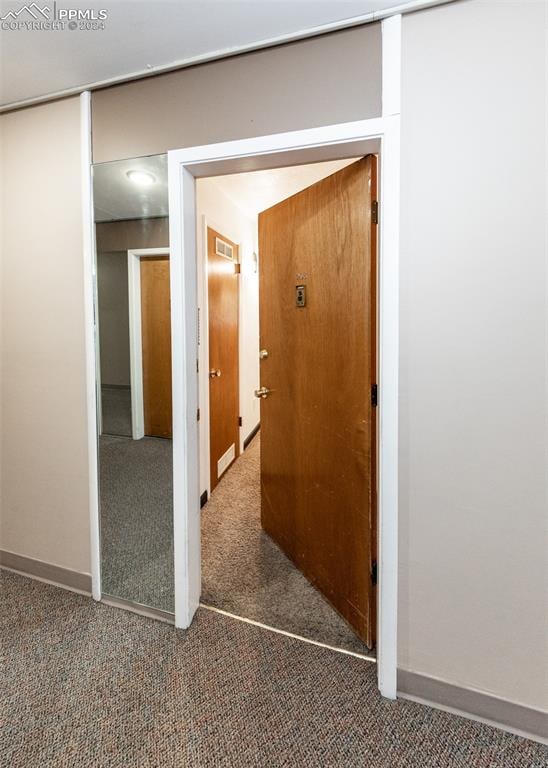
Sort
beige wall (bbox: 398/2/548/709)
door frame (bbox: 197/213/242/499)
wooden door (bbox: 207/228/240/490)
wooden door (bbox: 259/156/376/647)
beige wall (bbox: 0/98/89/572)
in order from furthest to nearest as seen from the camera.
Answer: wooden door (bbox: 207/228/240/490) < door frame (bbox: 197/213/242/499) < beige wall (bbox: 0/98/89/572) < wooden door (bbox: 259/156/376/647) < beige wall (bbox: 398/2/548/709)

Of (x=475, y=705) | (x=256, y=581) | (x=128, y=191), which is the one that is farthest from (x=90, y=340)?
(x=475, y=705)

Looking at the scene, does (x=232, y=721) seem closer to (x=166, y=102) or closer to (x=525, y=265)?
(x=525, y=265)

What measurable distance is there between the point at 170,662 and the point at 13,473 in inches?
A: 51.3

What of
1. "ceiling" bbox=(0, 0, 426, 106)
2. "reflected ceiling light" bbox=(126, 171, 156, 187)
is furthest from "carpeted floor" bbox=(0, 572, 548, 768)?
"ceiling" bbox=(0, 0, 426, 106)

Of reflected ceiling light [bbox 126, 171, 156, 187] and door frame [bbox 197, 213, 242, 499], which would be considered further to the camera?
door frame [bbox 197, 213, 242, 499]

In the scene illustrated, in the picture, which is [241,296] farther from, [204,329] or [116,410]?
[116,410]

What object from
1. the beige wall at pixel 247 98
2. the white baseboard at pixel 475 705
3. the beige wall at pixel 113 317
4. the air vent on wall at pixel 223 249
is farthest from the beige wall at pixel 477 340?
the air vent on wall at pixel 223 249

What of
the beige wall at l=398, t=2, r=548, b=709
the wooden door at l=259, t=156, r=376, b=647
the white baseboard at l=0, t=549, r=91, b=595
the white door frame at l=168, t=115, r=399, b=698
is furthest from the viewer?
the white baseboard at l=0, t=549, r=91, b=595

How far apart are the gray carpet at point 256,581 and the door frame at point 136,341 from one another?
0.90 m

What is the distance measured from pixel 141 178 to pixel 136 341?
0.71m

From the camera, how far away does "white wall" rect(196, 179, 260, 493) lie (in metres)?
2.88

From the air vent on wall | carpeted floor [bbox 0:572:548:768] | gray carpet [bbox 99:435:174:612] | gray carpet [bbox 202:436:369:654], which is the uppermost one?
the air vent on wall

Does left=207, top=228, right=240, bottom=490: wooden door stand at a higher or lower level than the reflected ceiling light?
lower

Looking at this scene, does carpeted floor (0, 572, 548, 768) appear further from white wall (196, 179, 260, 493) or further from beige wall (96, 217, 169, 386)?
white wall (196, 179, 260, 493)
